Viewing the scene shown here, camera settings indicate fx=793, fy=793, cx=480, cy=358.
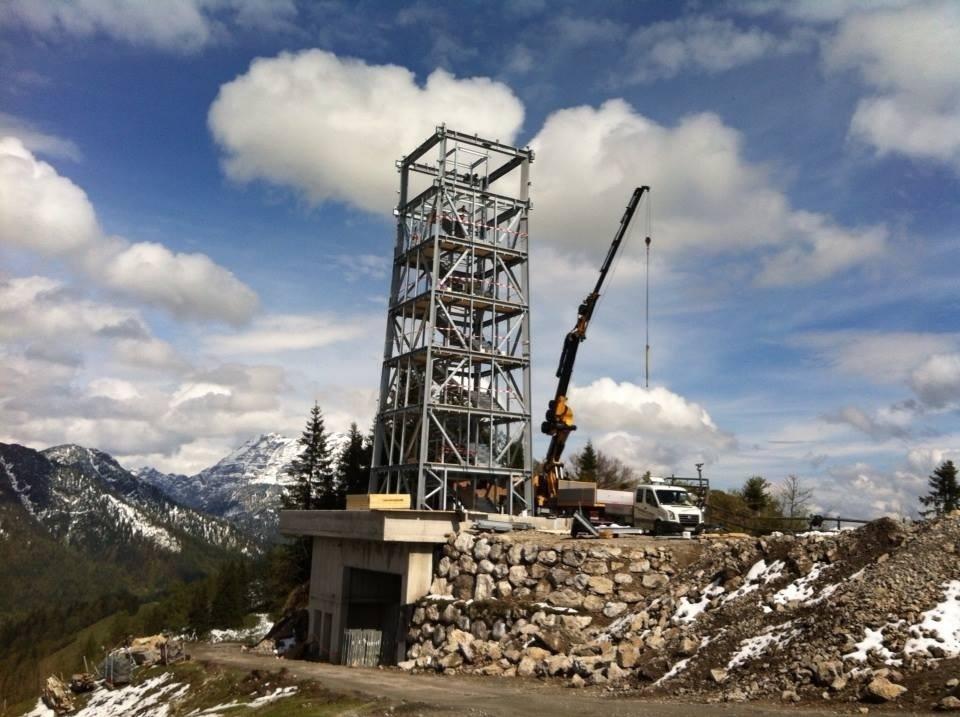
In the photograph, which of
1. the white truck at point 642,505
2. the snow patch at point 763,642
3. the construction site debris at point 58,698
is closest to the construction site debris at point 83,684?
the construction site debris at point 58,698

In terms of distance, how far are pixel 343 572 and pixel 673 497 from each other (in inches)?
630

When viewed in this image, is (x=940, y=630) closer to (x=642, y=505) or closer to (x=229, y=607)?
(x=642, y=505)

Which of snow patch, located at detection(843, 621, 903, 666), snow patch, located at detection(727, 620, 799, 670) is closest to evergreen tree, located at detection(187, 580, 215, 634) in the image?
snow patch, located at detection(727, 620, 799, 670)

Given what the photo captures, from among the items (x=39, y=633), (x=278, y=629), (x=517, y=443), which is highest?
(x=517, y=443)

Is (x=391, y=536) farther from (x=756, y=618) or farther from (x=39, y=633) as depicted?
(x=39, y=633)

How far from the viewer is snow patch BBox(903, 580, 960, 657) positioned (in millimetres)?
17109

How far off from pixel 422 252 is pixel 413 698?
28633mm

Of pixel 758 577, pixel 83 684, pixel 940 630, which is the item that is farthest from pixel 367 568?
pixel 940 630

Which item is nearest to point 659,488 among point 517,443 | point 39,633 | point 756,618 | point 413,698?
point 517,443

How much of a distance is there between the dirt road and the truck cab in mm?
14663

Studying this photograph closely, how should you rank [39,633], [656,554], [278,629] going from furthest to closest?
1. [39,633]
2. [278,629]
3. [656,554]

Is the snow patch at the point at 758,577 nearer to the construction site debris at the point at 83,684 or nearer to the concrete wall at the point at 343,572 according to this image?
the concrete wall at the point at 343,572

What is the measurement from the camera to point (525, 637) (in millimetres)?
25672

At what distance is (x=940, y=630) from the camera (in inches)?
691
